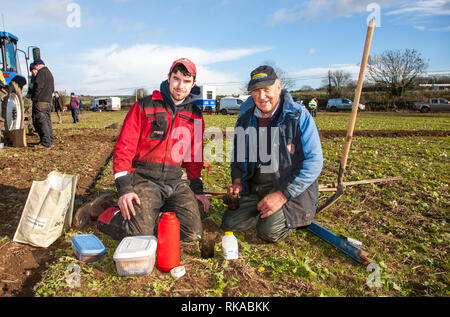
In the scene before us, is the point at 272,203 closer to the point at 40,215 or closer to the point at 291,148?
the point at 291,148

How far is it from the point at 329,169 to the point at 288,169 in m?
3.85

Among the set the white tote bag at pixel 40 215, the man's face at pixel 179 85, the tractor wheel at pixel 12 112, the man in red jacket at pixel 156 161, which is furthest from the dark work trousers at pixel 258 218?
the tractor wheel at pixel 12 112

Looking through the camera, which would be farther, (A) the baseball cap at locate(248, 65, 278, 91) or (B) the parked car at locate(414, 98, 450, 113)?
(B) the parked car at locate(414, 98, 450, 113)

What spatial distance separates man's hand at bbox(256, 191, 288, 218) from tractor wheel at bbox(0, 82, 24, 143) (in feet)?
28.0

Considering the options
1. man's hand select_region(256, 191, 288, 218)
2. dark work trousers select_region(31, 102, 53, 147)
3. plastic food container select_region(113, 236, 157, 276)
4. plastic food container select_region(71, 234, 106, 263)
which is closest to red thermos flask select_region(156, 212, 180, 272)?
plastic food container select_region(113, 236, 157, 276)

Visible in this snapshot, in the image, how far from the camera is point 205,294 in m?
2.57

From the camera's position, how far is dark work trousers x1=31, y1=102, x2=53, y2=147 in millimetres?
8672

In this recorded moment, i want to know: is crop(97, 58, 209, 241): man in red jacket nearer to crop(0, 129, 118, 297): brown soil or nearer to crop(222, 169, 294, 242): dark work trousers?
crop(222, 169, 294, 242): dark work trousers

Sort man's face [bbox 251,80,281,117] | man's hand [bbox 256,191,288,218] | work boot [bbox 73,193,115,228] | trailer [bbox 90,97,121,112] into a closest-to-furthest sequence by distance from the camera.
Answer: man's hand [bbox 256,191,288,218] → man's face [bbox 251,80,281,117] → work boot [bbox 73,193,115,228] → trailer [bbox 90,97,121,112]

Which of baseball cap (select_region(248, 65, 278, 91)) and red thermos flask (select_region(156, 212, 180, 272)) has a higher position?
baseball cap (select_region(248, 65, 278, 91))

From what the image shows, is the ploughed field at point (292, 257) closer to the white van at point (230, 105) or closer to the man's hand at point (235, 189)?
the man's hand at point (235, 189)

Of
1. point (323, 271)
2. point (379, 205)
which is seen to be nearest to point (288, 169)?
point (323, 271)

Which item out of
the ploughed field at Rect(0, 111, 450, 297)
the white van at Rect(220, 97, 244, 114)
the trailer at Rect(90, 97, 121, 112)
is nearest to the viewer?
the ploughed field at Rect(0, 111, 450, 297)

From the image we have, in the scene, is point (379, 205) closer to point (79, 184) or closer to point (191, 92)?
point (191, 92)
